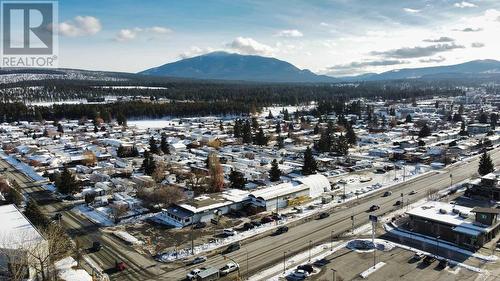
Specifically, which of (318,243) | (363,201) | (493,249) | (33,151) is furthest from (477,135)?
(33,151)

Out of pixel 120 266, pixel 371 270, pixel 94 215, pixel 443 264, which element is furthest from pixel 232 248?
pixel 94 215

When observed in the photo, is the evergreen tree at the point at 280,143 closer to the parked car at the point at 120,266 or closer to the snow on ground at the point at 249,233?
the snow on ground at the point at 249,233

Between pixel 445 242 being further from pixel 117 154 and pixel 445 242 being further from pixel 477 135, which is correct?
pixel 477 135

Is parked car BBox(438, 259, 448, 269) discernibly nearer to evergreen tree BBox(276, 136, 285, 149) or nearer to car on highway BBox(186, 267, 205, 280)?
car on highway BBox(186, 267, 205, 280)

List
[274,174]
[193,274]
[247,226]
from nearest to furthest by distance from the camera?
[193,274] → [247,226] → [274,174]

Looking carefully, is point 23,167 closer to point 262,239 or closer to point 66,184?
point 66,184

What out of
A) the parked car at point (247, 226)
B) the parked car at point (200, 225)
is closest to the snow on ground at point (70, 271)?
the parked car at point (200, 225)
